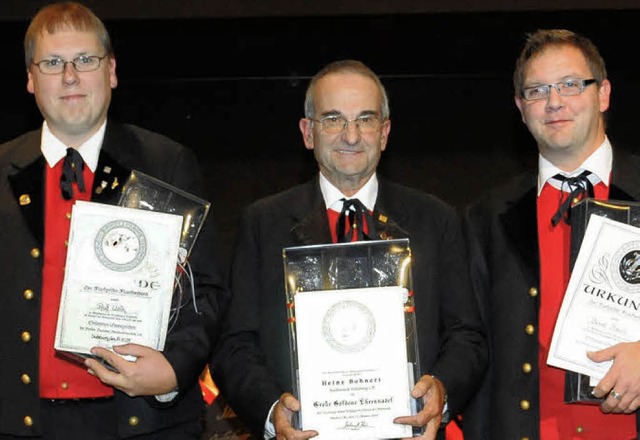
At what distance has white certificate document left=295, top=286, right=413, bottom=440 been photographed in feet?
9.70

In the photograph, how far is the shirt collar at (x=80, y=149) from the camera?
327 cm

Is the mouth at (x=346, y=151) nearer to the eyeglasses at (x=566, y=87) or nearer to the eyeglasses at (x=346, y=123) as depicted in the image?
the eyeglasses at (x=346, y=123)

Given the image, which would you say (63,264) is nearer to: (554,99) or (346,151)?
(346,151)

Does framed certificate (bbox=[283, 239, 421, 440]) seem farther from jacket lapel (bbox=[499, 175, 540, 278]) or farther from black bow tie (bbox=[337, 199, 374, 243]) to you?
jacket lapel (bbox=[499, 175, 540, 278])

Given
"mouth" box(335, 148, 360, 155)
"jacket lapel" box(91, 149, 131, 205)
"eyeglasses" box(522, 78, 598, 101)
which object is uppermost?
"eyeglasses" box(522, 78, 598, 101)

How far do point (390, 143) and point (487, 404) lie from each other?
174 centimetres

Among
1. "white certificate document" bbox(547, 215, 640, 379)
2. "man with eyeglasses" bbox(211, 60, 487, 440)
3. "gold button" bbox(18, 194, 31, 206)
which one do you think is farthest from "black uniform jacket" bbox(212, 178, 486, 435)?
"gold button" bbox(18, 194, 31, 206)

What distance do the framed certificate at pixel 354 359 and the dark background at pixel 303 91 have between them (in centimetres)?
157

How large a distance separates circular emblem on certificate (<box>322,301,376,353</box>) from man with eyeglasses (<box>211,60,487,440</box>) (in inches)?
10.9

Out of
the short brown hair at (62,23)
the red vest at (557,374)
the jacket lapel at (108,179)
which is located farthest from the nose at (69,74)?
the red vest at (557,374)

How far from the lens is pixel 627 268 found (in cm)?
305

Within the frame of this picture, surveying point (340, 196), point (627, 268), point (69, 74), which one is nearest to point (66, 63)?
point (69, 74)

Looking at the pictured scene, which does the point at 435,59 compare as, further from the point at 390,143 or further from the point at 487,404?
the point at 487,404

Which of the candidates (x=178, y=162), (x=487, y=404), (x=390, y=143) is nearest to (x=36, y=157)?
(x=178, y=162)
